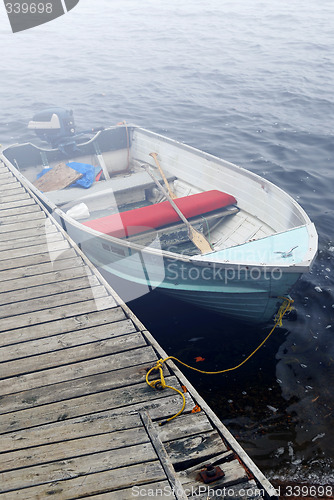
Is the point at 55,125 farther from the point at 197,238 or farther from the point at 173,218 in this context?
the point at 197,238

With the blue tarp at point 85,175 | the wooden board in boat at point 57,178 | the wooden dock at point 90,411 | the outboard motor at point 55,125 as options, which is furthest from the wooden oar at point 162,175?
the wooden dock at point 90,411

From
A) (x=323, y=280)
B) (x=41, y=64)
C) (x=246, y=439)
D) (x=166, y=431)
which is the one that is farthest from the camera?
(x=41, y=64)

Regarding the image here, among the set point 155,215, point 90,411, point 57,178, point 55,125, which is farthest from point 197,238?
point 55,125

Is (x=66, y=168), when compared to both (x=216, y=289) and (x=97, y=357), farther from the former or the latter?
(x=97, y=357)

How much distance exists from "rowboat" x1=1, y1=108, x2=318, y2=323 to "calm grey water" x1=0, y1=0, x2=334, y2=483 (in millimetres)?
1127

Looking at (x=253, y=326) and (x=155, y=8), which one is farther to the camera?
(x=155, y=8)

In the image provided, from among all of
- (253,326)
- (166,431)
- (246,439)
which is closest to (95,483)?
(166,431)

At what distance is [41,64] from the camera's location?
33656 mm

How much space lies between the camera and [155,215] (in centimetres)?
A: 914

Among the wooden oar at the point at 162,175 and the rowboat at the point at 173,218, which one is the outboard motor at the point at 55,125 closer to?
the rowboat at the point at 173,218

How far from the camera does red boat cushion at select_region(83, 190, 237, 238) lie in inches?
348

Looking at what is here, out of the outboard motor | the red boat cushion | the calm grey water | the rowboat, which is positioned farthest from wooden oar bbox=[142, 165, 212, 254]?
the outboard motor

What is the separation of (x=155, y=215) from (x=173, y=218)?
43cm

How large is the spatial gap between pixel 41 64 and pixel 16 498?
36.1 metres
